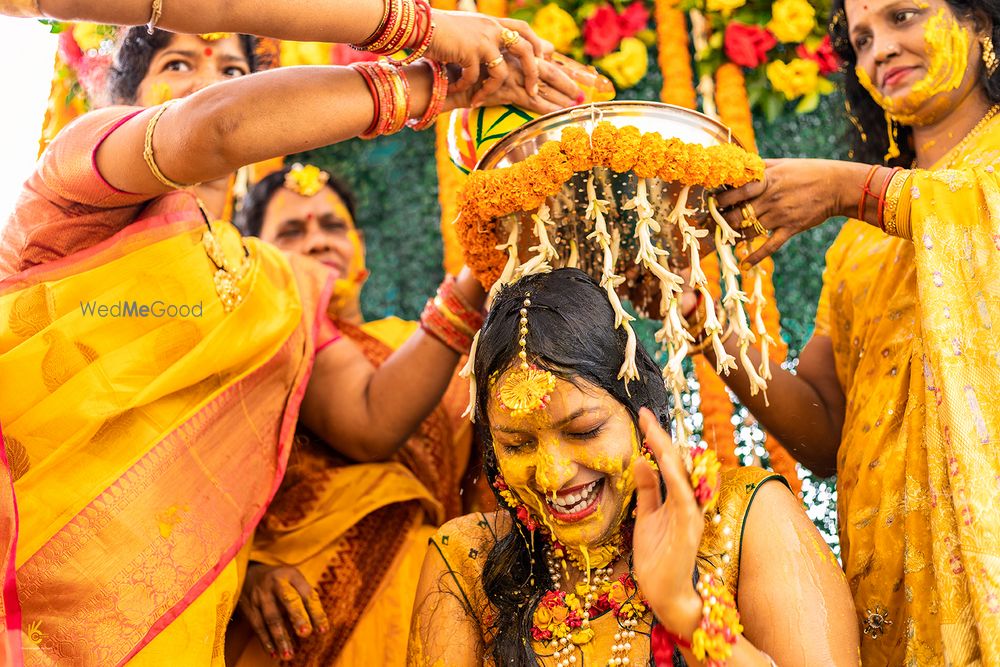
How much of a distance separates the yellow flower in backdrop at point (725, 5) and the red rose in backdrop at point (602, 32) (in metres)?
0.37

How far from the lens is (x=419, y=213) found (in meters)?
4.80

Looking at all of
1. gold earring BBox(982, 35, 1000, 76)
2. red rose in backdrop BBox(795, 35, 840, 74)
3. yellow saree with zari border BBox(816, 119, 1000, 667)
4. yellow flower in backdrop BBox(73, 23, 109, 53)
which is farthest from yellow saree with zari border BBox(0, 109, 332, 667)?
red rose in backdrop BBox(795, 35, 840, 74)

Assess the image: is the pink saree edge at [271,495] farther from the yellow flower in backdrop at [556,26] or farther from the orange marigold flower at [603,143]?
the yellow flower in backdrop at [556,26]

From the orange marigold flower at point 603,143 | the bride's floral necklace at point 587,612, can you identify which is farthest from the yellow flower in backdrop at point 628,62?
the bride's floral necklace at point 587,612

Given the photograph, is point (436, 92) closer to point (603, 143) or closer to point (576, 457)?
point (603, 143)

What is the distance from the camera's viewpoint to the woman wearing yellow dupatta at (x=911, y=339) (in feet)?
7.48

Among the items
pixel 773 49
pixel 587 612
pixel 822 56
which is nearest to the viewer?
pixel 587 612

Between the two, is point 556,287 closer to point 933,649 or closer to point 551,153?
point 551,153

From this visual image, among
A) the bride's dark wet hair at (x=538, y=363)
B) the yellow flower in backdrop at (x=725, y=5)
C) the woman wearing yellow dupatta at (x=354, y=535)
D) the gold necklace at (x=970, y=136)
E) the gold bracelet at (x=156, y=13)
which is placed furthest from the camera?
the yellow flower in backdrop at (x=725, y=5)

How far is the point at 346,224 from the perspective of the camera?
415cm

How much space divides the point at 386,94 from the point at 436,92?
0.12 metres

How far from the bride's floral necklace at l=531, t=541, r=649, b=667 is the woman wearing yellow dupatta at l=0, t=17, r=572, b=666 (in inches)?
32.7

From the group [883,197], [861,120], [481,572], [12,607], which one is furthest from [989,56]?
[12,607]

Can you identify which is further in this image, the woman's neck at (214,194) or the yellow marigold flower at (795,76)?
the yellow marigold flower at (795,76)
